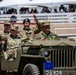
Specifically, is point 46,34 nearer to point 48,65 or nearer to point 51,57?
point 51,57

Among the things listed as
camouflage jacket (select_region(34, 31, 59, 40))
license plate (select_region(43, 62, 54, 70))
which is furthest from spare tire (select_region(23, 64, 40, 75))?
camouflage jacket (select_region(34, 31, 59, 40))

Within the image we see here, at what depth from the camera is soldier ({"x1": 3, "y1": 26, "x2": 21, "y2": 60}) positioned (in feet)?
33.3

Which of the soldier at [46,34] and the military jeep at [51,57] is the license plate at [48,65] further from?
the soldier at [46,34]

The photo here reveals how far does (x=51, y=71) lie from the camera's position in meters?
9.16

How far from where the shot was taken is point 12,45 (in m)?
10.3

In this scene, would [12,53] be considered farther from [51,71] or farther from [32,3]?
[32,3]

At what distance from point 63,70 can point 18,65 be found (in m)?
1.13

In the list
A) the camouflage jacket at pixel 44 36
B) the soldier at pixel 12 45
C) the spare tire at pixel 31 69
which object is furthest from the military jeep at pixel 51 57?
the camouflage jacket at pixel 44 36

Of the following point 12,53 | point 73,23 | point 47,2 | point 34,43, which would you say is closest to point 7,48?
point 12,53

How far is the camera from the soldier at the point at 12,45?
10148 millimetres

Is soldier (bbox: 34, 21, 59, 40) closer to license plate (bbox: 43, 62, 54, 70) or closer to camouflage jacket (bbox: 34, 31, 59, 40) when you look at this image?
camouflage jacket (bbox: 34, 31, 59, 40)

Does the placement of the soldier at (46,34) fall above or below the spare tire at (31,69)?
above

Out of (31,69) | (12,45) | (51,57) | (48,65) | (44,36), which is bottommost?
(31,69)

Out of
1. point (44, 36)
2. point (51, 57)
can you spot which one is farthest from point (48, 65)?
point (44, 36)
